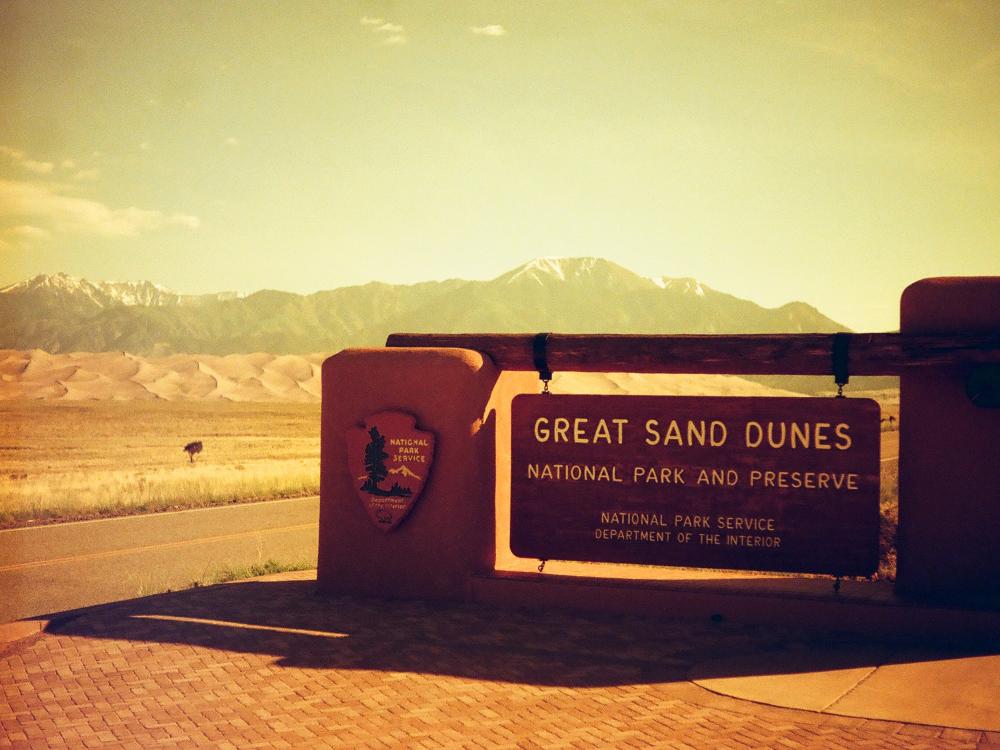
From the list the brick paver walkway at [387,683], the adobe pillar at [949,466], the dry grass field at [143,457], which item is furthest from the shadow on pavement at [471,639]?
the dry grass field at [143,457]

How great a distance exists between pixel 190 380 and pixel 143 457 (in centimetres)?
7550

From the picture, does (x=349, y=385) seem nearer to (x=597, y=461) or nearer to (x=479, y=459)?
(x=479, y=459)

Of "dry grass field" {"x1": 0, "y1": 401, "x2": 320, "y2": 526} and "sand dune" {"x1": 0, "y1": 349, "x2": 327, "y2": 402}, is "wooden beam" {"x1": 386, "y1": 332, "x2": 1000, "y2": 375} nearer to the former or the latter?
"dry grass field" {"x1": 0, "y1": 401, "x2": 320, "y2": 526}

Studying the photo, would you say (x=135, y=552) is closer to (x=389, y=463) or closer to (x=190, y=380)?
(x=389, y=463)

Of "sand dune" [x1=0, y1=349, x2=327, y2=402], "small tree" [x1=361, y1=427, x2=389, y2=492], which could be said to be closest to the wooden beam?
"small tree" [x1=361, y1=427, x2=389, y2=492]

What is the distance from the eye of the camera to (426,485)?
9297mm

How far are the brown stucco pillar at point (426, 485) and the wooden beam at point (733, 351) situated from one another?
1.47 feet

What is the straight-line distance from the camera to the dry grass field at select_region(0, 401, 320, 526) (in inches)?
754

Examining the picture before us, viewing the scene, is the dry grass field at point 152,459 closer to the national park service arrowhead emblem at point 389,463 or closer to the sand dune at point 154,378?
the national park service arrowhead emblem at point 389,463

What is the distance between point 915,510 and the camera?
8078 mm

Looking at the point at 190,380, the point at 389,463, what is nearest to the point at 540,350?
the point at 389,463

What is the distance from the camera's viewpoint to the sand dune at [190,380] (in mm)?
95875

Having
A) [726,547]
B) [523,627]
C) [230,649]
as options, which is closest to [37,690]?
[230,649]

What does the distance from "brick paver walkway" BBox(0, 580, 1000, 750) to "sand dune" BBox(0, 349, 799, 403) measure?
82.5 m
